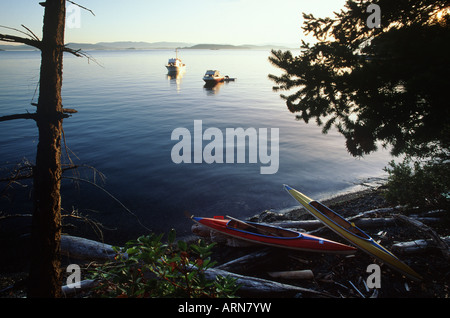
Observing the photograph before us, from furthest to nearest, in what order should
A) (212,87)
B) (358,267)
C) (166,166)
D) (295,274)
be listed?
(212,87) → (166,166) → (358,267) → (295,274)

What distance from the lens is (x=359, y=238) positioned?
7.20 metres

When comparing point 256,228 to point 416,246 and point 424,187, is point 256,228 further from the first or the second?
point 424,187

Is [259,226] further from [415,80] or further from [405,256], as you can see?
[415,80]

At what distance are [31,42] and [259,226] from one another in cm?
738

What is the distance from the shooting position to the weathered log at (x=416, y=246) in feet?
22.1

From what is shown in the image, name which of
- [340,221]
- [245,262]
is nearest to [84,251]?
[245,262]

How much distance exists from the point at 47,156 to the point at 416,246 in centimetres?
885

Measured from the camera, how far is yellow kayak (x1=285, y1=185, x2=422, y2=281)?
20.4ft

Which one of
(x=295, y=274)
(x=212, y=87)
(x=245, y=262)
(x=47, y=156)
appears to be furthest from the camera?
(x=212, y=87)

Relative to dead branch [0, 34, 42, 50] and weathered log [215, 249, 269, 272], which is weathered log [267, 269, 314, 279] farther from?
dead branch [0, 34, 42, 50]

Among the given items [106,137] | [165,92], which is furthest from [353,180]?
[165,92]

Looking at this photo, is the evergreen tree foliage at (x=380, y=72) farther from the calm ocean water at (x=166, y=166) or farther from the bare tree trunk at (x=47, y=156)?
the calm ocean water at (x=166, y=166)

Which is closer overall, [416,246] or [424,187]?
[416,246]

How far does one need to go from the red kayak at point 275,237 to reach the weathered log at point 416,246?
1218mm
